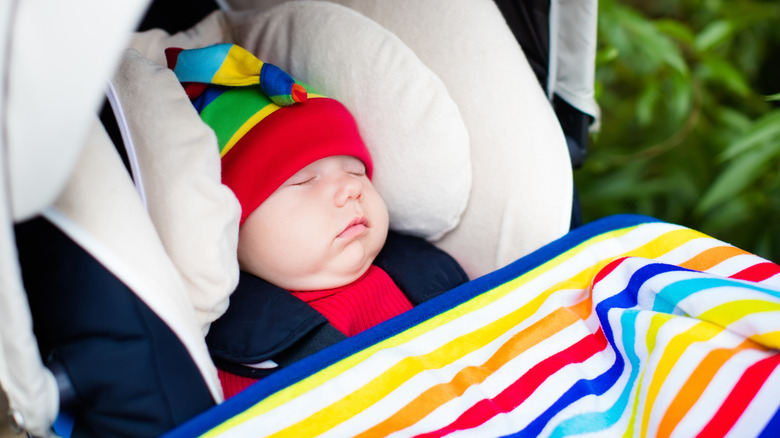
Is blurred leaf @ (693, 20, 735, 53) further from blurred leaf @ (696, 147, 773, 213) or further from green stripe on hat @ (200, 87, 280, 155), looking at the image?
green stripe on hat @ (200, 87, 280, 155)

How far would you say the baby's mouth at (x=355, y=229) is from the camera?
775 millimetres

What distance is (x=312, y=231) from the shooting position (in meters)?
0.75

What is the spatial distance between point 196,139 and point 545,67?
55 cm

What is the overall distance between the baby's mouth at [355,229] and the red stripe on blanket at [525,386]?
289 millimetres

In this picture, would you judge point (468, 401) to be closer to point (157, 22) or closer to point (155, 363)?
point (155, 363)

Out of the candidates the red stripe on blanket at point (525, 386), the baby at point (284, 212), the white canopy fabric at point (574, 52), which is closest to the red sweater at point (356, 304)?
the baby at point (284, 212)

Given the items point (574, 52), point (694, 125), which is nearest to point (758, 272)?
point (574, 52)

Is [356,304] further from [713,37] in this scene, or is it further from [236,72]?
[713,37]

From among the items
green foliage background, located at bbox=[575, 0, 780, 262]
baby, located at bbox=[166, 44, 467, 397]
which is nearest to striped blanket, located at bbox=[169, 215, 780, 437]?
baby, located at bbox=[166, 44, 467, 397]

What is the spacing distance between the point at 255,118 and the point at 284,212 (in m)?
0.12

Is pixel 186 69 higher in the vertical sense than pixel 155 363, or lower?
higher

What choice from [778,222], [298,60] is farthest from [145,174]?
[778,222]

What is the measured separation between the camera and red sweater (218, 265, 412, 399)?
741 millimetres

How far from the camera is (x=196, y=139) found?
61 centimetres
